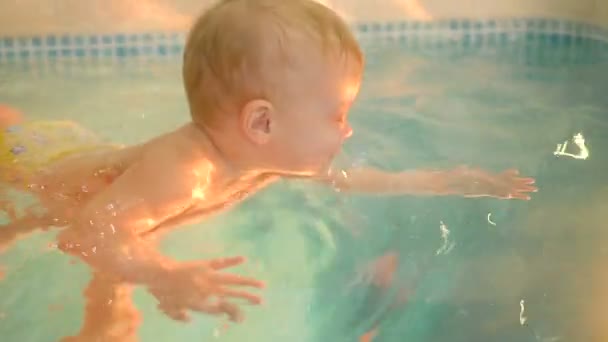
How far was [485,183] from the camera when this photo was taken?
1445mm

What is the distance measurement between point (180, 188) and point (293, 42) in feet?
0.94

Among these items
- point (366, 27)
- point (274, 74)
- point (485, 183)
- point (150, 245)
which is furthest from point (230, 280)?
point (366, 27)

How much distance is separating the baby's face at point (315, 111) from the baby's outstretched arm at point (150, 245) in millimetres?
162

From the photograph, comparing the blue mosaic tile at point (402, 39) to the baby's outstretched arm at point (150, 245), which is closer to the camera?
the baby's outstretched arm at point (150, 245)

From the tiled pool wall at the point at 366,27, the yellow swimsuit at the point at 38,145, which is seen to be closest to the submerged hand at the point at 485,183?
the yellow swimsuit at the point at 38,145

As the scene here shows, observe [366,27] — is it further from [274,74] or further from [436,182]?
[274,74]

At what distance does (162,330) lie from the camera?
3.90ft

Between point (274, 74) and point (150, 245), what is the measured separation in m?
0.33

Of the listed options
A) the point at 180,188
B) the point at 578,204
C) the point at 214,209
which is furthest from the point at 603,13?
the point at 180,188

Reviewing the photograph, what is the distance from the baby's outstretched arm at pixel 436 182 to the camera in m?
1.45

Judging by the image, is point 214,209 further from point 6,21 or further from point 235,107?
point 6,21

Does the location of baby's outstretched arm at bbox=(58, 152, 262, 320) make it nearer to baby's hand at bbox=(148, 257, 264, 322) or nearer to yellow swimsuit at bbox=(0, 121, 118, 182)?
baby's hand at bbox=(148, 257, 264, 322)

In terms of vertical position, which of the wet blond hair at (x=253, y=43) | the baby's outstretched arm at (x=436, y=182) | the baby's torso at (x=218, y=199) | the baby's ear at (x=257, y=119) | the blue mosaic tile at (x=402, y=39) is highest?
the wet blond hair at (x=253, y=43)

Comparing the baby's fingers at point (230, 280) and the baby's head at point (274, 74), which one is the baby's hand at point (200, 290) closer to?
the baby's fingers at point (230, 280)
